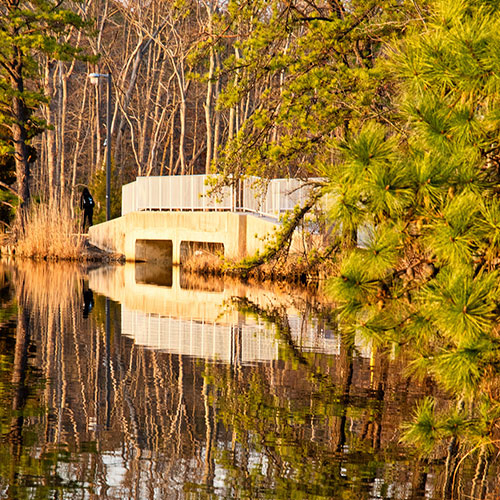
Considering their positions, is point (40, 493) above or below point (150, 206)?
below

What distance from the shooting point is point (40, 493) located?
586cm

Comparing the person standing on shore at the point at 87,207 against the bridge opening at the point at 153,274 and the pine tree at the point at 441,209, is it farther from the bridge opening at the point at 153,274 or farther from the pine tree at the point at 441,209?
→ the pine tree at the point at 441,209

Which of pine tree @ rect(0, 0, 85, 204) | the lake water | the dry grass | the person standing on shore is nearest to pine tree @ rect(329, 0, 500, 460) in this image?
the lake water

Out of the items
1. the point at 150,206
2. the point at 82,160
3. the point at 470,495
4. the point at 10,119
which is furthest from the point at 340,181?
the point at 82,160

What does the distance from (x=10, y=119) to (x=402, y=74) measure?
28245 millimetres

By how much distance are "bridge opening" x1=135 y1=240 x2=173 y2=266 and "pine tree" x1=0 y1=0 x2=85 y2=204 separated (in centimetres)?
412

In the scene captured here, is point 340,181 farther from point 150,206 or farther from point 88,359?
point 150,206

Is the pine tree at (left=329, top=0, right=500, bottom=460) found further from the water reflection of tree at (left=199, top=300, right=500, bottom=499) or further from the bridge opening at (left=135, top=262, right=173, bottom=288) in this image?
the bridge opening at (left=135, top=262, right=173, bottom=288)

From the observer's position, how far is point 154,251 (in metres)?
33.4

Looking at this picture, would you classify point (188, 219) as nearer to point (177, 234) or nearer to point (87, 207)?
point (177, 234)

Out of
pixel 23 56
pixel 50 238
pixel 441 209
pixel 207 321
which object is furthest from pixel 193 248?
pixel 441 209

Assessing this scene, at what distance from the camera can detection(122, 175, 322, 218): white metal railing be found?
81.0 ft

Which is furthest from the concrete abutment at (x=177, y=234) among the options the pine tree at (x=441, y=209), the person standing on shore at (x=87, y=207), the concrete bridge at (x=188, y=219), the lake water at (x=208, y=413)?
the pine tree at (x=441, y=209)

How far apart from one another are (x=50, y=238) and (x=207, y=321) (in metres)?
16.7
